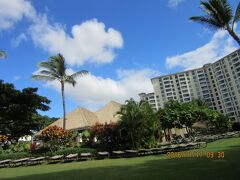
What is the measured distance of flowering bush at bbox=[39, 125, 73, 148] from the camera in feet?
92.5

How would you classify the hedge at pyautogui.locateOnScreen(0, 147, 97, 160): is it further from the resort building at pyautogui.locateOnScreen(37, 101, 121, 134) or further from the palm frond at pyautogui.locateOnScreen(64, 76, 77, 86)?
the palm frond at pyautogui.locateOnScreen(64, 76, 77, 86)

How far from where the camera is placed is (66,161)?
81.6 ft

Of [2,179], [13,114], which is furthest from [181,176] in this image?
[13,114]

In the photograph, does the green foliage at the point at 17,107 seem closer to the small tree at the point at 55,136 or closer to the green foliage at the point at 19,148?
the green foliage at the point at 19,148

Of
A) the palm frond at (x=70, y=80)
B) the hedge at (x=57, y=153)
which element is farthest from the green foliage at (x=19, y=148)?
the palm frond at (x=70, y=80)

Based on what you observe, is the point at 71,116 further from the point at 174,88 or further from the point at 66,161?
the point at 174,88

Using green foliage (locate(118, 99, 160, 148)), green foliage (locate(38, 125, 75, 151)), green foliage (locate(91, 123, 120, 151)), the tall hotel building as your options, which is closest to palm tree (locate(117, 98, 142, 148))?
green foliage (locate(118, 99, 160, 148))

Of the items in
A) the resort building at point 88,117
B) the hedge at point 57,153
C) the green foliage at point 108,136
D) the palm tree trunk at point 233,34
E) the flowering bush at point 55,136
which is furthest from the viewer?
the resort building at point 88,117

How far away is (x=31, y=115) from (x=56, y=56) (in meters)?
10.8

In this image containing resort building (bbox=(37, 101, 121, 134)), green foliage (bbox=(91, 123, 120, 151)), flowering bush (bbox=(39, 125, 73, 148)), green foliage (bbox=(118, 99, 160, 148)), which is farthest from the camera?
resort building (bbox=(37, 101, 121, 134))

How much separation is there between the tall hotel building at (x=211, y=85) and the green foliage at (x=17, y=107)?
7738 cm

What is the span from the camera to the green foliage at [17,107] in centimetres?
3731

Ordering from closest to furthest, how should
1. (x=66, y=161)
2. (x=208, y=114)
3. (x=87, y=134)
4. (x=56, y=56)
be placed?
(x=66, y=161) → (x=87, y=134) → (x=56, y=56) → (x=208, y=114)

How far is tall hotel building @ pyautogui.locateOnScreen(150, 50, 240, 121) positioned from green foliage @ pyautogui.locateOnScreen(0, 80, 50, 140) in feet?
254
